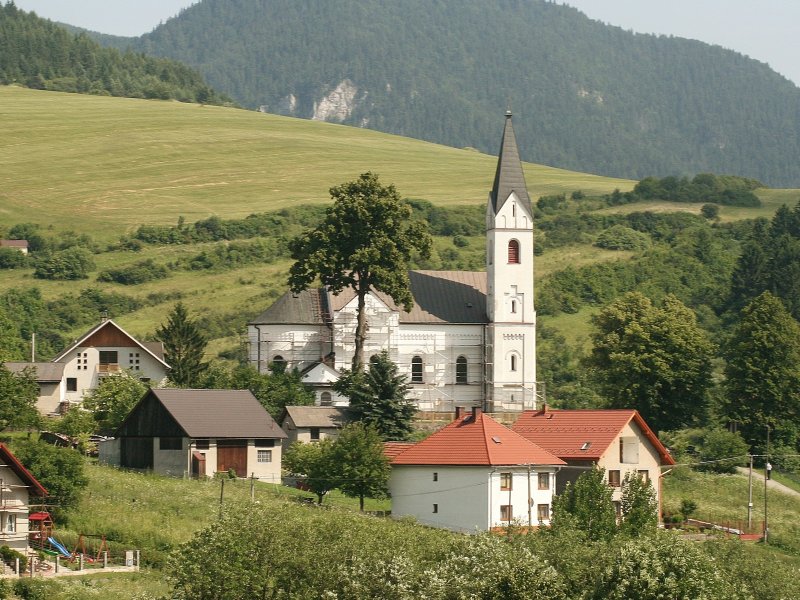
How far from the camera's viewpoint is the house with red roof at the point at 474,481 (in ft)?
222

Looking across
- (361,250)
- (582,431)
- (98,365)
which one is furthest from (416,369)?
(582,431)

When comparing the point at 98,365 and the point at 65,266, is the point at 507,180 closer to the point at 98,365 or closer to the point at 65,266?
the point at 98,365

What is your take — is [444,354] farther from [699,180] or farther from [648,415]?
[699,180]

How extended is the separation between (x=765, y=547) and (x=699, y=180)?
94268 mm

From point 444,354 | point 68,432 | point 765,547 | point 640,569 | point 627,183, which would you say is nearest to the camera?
point 640,569

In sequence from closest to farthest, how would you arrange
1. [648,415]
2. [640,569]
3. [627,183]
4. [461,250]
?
1. [640,569]
2. [648,415]
3. [461,250]
4. [627,183]

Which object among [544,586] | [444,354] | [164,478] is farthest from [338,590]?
[444,354]

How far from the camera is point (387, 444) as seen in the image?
75.1 meters

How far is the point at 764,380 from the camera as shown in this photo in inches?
3339

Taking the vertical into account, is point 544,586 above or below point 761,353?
below

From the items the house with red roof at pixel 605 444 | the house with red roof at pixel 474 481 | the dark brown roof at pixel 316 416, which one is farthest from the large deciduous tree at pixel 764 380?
the dark brown roof at pixel 316 416

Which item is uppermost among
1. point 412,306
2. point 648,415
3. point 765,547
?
point 412,306

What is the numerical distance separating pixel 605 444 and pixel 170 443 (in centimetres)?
1720

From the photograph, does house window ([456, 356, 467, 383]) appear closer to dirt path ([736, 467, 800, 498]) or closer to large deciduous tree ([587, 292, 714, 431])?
large deciduous tree ([587, 292, 714, 431])
